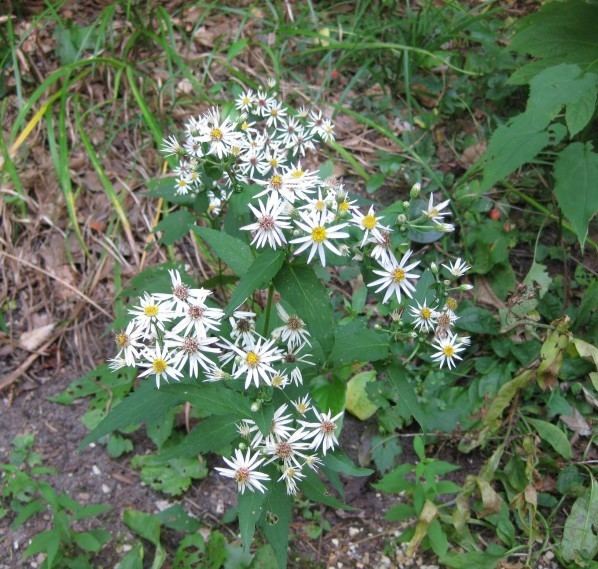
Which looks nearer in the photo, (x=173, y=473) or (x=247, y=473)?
(x=247, y=473)

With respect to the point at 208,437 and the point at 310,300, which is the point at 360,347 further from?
the point at 208,437

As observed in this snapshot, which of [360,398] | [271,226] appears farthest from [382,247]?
[360,398]

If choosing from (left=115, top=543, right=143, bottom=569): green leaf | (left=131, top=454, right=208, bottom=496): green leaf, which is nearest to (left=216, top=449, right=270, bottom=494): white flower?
(left=115, top=543, right=143, bottom=569): green leaf

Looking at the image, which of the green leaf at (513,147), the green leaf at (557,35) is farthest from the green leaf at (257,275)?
the green leaf at (557,35)

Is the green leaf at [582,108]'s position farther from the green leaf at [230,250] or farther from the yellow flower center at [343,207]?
the green leaf at [230,250]

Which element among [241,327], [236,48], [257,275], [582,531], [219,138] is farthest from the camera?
[236,48]

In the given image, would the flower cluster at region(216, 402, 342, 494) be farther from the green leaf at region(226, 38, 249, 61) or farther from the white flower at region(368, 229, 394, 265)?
the green leaf at region(226, 38, 249, 61)

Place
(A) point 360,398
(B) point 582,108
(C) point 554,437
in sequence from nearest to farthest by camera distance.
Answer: (B) point 582,108, (C) point 554,437, (A) point 360,398

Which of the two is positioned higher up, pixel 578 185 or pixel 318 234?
pixel 318 234
